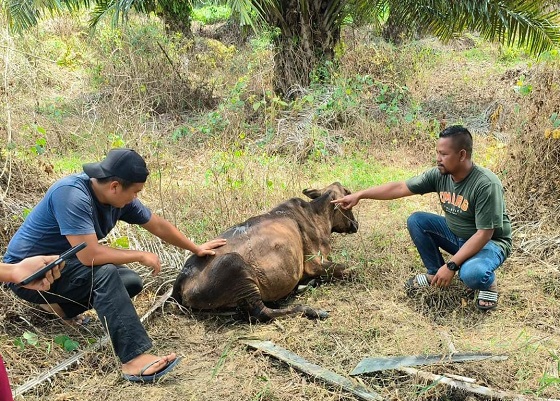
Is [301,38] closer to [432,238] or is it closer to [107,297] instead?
[432,238]

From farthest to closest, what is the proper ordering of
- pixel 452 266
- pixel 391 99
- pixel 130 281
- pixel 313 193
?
pixel 391 99, pixel 313 193, pixel 452 266, pixel 130 281

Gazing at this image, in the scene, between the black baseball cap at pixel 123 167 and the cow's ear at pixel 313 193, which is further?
the cow's ear at pixel 313 193

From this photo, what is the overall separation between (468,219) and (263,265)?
5.94 ft

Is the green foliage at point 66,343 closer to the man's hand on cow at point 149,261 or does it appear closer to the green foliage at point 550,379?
the man's hand on cow at point 149,261

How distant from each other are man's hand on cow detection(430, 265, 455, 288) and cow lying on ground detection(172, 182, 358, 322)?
3.28 feet

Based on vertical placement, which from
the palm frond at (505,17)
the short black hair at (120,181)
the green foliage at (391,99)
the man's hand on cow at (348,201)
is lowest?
the man's hand on cow at (348,201)

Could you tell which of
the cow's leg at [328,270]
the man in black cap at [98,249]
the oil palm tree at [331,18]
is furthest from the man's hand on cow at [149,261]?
the oil palm tree at [331,18]

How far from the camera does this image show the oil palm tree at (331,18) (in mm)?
9148

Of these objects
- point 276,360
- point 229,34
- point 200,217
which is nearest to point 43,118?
point 200,217

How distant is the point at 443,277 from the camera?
4.72 m

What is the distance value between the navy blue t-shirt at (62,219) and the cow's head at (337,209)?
2243 millimetres

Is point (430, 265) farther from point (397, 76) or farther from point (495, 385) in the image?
point (397, 76)

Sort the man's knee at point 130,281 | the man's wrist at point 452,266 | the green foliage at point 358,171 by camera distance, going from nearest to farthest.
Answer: the man's knee at point 130,281 → the man's wrist at point 452,266 → the green foliage at point 358,171

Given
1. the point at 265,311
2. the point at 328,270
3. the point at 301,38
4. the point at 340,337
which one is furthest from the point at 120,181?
the point at 301,38
